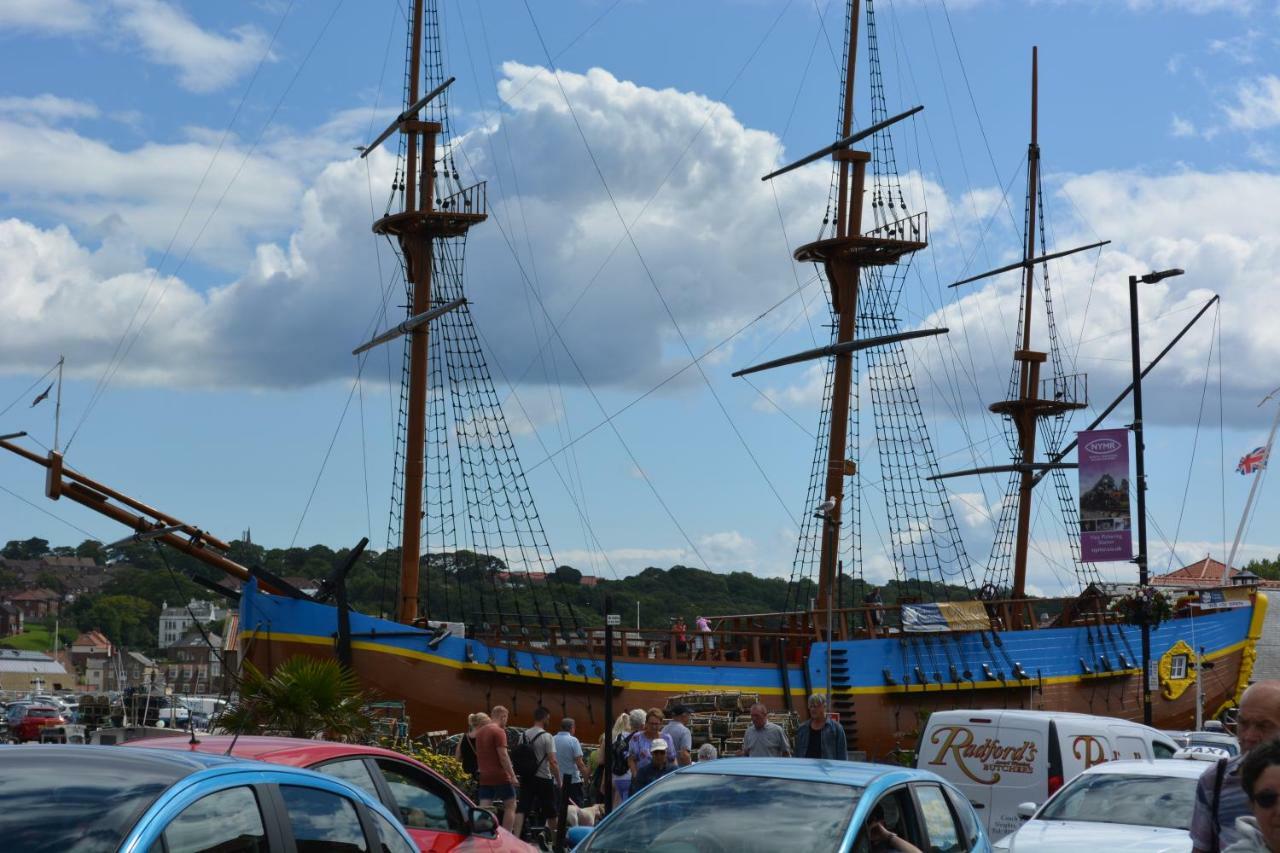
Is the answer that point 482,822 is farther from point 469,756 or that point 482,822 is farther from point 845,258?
point 845,258

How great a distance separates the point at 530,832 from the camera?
16.5m

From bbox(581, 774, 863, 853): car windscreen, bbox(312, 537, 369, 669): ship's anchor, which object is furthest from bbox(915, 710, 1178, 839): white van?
bbox(312, 537, 369, 669): ship's anchor

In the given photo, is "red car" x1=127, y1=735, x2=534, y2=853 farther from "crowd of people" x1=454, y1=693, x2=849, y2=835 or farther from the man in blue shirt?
the man in blue shirt

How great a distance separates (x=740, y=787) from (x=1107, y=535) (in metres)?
20.1

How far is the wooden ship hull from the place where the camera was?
29.3 meters

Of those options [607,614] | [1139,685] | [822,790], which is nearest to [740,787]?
[822,790]

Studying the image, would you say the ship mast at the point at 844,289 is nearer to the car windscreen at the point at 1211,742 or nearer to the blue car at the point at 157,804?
the car windscreen at the point at 1211,742

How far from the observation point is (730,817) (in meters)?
7.93

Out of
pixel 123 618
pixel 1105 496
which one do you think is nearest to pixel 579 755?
pixel 1105 496

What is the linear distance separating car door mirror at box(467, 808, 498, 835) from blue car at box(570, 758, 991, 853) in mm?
658

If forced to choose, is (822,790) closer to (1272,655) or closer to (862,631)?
(862,631)

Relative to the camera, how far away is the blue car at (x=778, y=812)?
7750 millimetres

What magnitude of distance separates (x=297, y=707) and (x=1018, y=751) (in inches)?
290

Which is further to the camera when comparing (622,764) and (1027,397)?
(1027,397)
